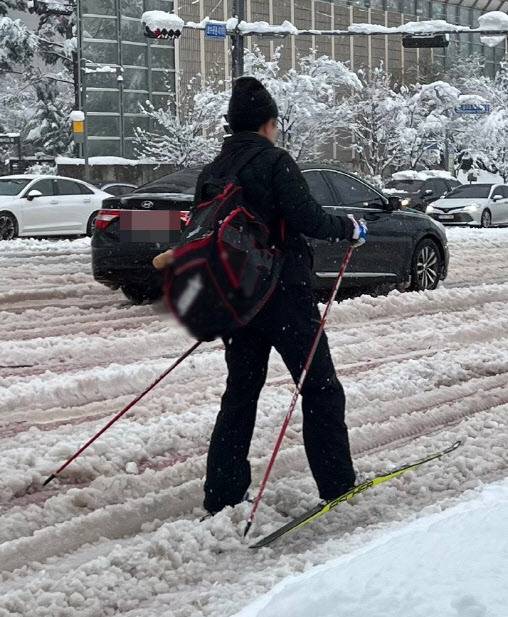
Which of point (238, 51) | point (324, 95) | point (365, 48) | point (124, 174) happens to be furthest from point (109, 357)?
point (365, 48)

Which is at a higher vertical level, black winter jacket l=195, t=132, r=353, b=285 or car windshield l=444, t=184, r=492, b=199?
black winter jacket l=195, t=132, r=353, b=285

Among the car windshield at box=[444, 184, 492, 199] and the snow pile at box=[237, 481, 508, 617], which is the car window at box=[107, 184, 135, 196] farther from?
the snow pile at box=[237, 481, 508, 617]

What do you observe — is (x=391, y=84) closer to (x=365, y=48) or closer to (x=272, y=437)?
(x=365, y=48)

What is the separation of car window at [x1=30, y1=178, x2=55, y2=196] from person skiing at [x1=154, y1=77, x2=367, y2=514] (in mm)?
19458

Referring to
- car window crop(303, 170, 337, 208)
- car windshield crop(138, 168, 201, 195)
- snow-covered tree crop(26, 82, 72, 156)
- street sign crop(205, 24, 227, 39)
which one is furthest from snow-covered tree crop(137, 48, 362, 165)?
car windshield crop(138, 168, 201, 195)

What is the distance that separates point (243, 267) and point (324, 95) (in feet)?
161

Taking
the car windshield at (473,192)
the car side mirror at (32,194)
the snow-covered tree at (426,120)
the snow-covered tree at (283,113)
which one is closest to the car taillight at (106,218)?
the car side mirror at (32,194)

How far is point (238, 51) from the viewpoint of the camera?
72.3ft

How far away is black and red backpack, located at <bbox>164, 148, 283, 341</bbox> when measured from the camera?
3.73 metres

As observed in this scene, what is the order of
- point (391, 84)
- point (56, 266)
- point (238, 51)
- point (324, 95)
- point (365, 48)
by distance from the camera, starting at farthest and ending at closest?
point (365, 48)
point (391, 84)
point (324, 95)
point (238, 51)
point (56, 266)

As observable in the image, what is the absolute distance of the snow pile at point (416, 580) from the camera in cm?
291

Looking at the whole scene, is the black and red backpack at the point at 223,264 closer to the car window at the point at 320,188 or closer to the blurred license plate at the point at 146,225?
the blurred license plate at the point at 146,225

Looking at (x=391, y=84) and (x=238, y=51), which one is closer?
(x=238, y=51)

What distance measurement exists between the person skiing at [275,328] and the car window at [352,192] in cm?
705
